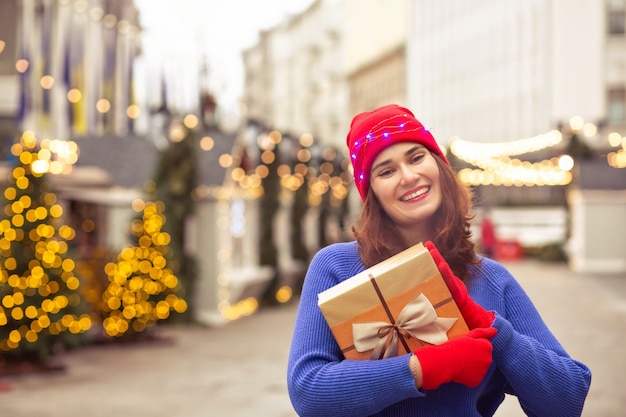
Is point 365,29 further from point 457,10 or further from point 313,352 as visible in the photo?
point 313,352

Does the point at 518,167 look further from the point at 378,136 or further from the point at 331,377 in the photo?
the point at 331,377

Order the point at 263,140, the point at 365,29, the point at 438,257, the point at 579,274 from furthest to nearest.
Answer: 1. the point at 365,29
2. the point at 579,274
3. the point at 263,140
4. the point at 438,257

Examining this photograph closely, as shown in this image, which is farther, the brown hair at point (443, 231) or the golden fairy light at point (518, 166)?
the golden fairy light at point (518, 166)

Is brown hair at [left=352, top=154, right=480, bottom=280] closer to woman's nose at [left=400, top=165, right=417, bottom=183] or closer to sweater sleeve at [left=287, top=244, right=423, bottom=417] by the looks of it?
woman's nose at [left=400, top=165, right=417, bottom=183]

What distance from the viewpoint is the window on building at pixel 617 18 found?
132ft

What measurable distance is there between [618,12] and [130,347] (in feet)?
105

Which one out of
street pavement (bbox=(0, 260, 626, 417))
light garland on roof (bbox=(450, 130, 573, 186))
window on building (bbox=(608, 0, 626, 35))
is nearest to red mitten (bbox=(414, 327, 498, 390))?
street pavement (bbox=(0, 260, 626, 417))

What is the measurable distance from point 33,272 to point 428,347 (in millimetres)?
9995

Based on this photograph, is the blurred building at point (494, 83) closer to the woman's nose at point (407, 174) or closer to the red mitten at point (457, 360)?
the woman's nose at point (407, 174)

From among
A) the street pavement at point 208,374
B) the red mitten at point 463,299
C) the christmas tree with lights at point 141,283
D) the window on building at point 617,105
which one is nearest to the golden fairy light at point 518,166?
the window on building at point 617,105

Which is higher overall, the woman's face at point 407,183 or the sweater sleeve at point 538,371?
the woman's face at point 407,183

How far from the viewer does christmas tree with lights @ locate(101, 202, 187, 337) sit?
14.5m

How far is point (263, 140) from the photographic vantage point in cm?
2183

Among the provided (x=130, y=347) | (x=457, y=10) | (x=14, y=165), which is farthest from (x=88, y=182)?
(x=457, y=10)
